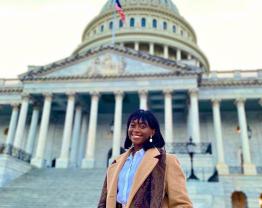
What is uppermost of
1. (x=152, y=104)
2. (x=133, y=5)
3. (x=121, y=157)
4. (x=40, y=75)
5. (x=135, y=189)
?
(x=133, y=5)

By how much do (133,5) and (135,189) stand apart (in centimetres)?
6594

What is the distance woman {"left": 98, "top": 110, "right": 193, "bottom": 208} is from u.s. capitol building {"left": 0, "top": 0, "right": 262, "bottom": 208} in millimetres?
18810

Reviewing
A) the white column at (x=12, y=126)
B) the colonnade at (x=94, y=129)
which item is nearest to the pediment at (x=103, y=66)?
the colonnade at (x=94, y=129)

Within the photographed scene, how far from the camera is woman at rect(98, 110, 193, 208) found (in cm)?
311

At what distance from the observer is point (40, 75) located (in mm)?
37781

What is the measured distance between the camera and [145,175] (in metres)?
3.20

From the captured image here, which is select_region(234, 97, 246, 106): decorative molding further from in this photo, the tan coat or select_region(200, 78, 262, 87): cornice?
the tan coat

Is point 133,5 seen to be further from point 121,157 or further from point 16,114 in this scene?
point 121,157

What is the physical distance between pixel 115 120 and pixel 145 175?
1243 inches

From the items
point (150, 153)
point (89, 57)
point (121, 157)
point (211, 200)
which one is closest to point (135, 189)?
point (150, 153)

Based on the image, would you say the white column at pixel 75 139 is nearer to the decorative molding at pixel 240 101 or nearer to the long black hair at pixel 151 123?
the decorative molding at pixel 240 101

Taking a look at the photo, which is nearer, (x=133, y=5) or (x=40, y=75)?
(x=40, y=75)

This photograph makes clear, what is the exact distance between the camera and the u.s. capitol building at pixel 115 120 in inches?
1057

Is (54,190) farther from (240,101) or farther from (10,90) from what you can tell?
(240,101)
